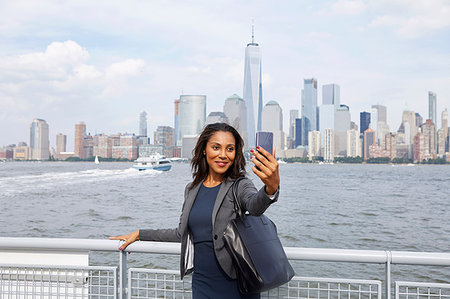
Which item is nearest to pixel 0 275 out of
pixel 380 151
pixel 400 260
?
pixel 400 260

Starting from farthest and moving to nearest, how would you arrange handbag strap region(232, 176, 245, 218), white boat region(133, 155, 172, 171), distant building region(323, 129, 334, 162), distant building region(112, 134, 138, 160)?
distant building region(323, 129, 334, 162) < distant building region(112, 134, 138, 160) < white boat region(133, 155, 172, 171) < handbag strap region(232, 176, 245, 218)

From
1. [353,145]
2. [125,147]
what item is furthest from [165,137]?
[353,145]

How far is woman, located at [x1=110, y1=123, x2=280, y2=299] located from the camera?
183 cm

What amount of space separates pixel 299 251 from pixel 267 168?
0.74 m

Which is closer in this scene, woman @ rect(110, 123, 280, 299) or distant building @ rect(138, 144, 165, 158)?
woman @ rect(110, 123, 280, 299)

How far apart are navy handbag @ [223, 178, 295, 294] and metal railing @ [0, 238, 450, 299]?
14.1 inches

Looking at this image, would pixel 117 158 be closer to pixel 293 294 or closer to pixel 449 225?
pixel 449 225

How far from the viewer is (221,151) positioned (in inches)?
78.1

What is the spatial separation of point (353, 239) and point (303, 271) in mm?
7710

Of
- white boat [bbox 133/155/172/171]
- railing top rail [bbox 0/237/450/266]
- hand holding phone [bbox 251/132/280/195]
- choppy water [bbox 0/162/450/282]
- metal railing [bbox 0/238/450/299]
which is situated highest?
hand holding phone [bbox 251/132/280/195]

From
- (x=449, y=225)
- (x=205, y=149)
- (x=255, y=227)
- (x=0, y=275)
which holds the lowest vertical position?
(x=449, y=225)

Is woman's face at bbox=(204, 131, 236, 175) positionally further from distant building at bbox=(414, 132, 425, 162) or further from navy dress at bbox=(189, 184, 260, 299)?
distant building at bbox=(414, 132, 425, 162)

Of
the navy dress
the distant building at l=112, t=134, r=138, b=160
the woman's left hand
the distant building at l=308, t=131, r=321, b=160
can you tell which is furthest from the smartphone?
the distant building at l=308, t=131, r=321, b=160

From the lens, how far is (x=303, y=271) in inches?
412
